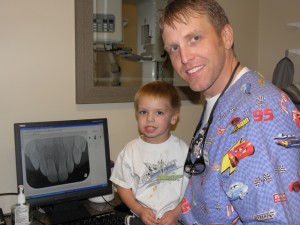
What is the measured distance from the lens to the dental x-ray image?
1383 millimetres

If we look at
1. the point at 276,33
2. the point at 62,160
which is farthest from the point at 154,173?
the point at 276,33

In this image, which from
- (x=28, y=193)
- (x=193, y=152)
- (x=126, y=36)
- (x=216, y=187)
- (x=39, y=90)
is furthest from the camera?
(x=126, y=36)

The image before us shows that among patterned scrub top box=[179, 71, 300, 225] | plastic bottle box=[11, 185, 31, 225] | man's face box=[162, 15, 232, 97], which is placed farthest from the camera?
plastic bottle box=[11, 185, 31, 225]

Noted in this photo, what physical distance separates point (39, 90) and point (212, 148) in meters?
0.89

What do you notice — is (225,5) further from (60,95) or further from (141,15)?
(60,95)

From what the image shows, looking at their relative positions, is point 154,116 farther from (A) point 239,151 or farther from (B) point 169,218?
(A) point 239,151

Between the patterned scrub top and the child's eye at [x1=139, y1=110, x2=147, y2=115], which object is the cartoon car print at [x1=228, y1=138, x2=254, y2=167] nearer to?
the patterned scrub top

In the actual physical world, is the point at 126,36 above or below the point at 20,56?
above

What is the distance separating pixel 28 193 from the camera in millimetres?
1363

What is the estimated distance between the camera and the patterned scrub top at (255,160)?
29.7 inches

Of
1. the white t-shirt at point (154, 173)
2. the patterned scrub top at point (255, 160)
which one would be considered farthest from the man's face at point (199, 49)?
the white t-shirt at point (154, 173)

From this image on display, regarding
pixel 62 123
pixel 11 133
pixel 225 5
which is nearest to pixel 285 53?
pixel 225 5

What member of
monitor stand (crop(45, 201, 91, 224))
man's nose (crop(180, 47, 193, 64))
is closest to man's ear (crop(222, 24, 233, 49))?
man's nose (crop(180, 47, 193, 64))

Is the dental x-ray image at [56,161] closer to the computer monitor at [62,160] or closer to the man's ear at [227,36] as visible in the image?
the computer monitor at [62,160]
